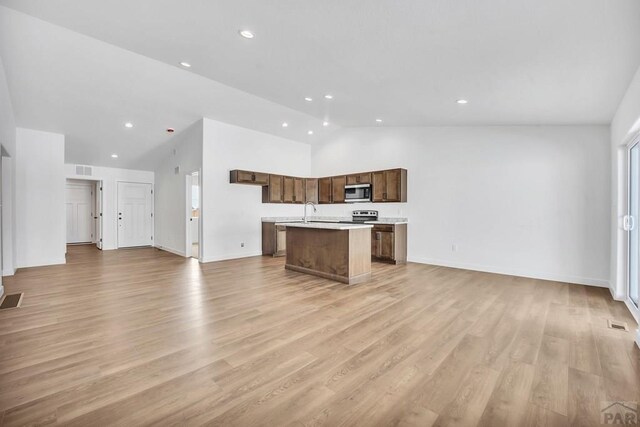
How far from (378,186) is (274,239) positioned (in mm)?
2845

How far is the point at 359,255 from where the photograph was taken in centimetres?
480

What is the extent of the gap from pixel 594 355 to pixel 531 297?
168 centimetres

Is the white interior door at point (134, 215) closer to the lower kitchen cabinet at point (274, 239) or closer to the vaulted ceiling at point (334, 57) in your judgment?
the vaulted ceiling at point (334, 57)

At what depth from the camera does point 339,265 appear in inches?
186

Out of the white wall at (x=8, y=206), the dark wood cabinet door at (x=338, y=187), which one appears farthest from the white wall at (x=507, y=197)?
the white wall at (x=8, y=206)

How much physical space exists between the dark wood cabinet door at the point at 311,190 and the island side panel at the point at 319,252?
272 cm

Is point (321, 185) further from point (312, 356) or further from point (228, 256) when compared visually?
point (312, 356)

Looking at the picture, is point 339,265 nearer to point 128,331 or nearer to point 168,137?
point 128,331

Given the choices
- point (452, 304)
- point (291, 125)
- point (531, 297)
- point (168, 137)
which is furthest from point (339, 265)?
point (168, 137)

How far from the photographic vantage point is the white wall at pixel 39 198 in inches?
226

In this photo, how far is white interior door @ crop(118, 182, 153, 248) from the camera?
8.81 metres

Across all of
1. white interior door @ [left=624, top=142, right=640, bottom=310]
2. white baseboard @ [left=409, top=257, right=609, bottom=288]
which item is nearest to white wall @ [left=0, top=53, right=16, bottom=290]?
white baseboard @ [left=409, top=257, right=609, bottom=288]

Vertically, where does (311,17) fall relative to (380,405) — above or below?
above

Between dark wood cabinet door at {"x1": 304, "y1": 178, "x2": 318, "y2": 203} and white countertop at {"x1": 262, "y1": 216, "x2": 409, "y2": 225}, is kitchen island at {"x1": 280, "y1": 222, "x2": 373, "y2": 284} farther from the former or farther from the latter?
dark wood cabinet door at {"x1": 304, "y1": 178, "x2": 318, "y2": 203}
